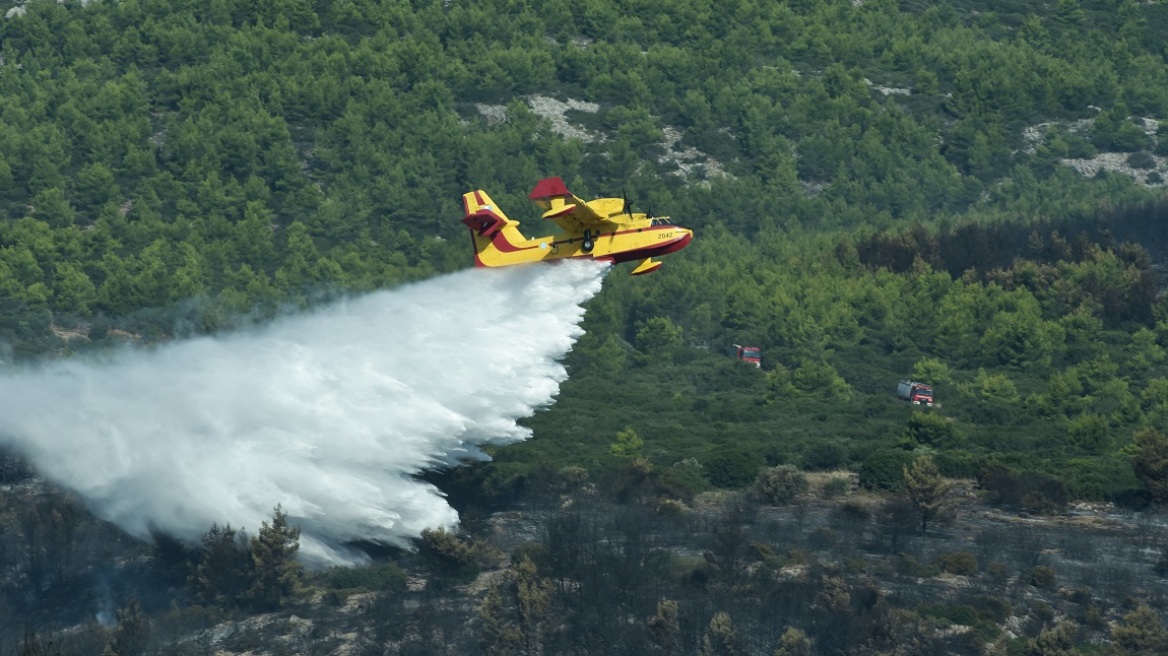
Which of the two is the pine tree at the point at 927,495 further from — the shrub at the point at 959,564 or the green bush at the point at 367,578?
the green bush at the point at 367,578

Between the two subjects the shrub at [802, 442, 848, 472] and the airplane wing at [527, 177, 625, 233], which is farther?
the shrub at [802, 442, 848, 472]

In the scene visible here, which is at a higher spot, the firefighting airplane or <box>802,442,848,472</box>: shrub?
the firefighting airplane

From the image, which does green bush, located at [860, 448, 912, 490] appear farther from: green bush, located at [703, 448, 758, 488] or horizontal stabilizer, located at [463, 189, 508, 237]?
horizontal stabilizer, located at [463, 189, 508, 237]

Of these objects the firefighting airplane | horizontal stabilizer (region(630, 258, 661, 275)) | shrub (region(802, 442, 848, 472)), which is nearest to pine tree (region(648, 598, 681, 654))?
horizontal stabilizer (region(630, 258, 661, 275))

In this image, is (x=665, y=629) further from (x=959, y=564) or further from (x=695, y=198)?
(x=695, y=198)

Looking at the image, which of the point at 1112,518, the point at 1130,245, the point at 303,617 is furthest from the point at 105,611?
the point at 1130,245

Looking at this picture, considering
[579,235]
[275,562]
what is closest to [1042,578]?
[579,235]

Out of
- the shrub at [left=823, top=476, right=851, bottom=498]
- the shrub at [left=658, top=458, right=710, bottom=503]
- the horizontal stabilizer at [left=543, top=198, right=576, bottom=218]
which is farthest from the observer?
the shrub at [left=823, top=476, right=851, bottom=498]
